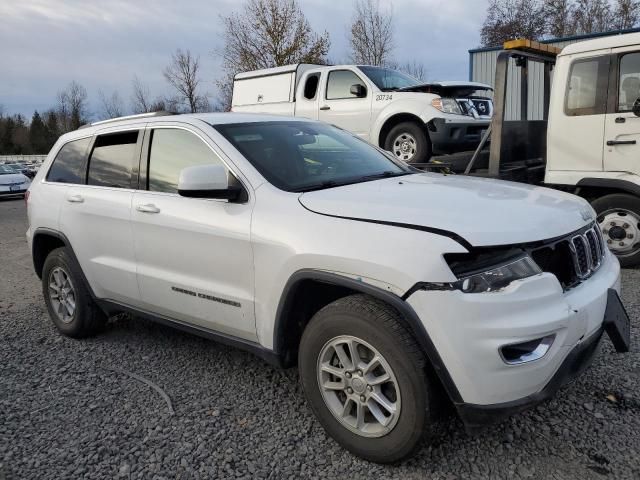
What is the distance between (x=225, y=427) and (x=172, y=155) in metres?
1.72

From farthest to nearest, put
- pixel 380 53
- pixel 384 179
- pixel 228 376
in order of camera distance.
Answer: pixel 380 53, pixel 228 376, pixel 384 179

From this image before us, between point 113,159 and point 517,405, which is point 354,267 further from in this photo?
point 113,159

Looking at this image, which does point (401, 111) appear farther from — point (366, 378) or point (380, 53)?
point (380, 53)

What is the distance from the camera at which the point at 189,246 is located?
10.6ft

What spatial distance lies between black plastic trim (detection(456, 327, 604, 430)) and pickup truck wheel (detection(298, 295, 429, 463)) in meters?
0.18

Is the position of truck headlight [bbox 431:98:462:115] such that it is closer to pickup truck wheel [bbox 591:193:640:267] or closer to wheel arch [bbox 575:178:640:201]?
wheel arch [bbox 575:178:640:201]

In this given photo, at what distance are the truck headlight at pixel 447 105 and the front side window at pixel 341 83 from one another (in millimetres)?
1543

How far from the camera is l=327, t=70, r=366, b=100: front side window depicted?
8.98m

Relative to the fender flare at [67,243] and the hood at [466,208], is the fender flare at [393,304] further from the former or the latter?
the fender flare at [67,243]

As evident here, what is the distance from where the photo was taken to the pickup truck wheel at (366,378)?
2.36 metres

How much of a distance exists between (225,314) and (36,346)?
2179 millimetres

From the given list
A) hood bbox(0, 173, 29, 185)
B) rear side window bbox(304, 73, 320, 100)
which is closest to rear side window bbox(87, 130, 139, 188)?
rear side window bbox(304, 73, 320, 100)

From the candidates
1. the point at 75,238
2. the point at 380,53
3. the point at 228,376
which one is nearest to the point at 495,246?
the point at 228,376

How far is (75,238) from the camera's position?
4152 millimetres
